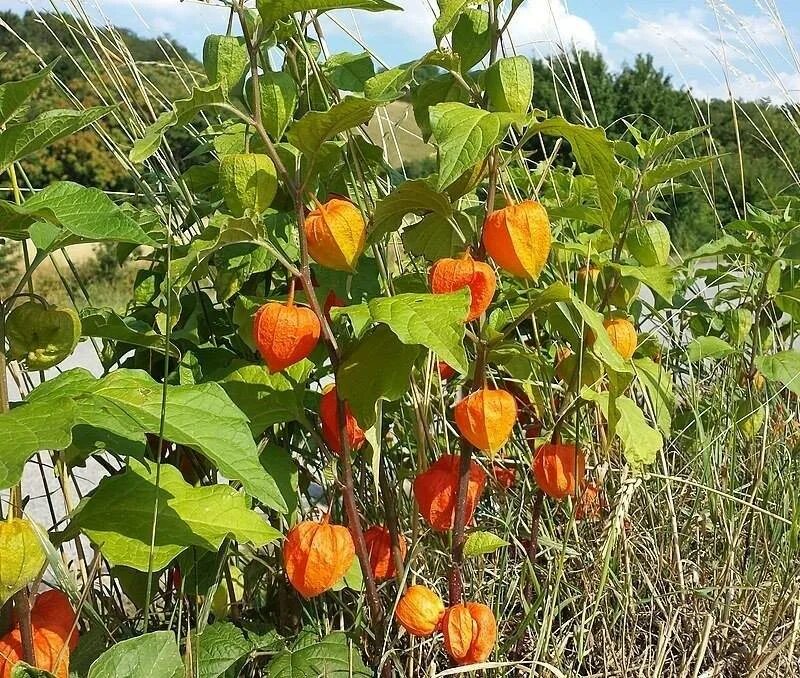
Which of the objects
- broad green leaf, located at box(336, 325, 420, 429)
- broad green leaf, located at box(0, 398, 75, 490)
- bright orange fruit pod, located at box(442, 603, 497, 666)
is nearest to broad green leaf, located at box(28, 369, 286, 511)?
broad green leaf, located at box(0, 398, 75, 490)

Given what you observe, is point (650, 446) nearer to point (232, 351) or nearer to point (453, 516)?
point (453, 516)

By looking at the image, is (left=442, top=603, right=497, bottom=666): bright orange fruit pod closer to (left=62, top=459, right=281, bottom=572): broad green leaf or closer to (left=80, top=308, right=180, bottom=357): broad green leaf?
(left=62, top=459, right=281, bottom=572): broad green leaf

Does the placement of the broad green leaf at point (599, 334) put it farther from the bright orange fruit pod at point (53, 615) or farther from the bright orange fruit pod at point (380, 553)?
the bright orange fruit pod at point (53, 615)

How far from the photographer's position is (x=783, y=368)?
1.20m

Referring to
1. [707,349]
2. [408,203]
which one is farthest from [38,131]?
[707,349]

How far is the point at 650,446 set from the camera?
35.6 inches

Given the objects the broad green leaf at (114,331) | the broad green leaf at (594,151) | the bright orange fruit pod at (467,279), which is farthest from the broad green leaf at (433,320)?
the broad green leaf at (114,331)

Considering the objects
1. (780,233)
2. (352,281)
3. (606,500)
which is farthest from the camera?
(780,233)

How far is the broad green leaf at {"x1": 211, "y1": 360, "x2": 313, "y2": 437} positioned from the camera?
83 cm

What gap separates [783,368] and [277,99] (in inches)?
32.2

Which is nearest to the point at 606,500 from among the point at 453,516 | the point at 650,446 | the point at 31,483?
the point at 650,446

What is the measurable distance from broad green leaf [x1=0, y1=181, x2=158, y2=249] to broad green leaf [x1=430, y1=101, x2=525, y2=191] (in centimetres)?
22

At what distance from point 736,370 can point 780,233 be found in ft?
0.78

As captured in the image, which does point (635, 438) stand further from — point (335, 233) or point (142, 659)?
point (142, 659)
